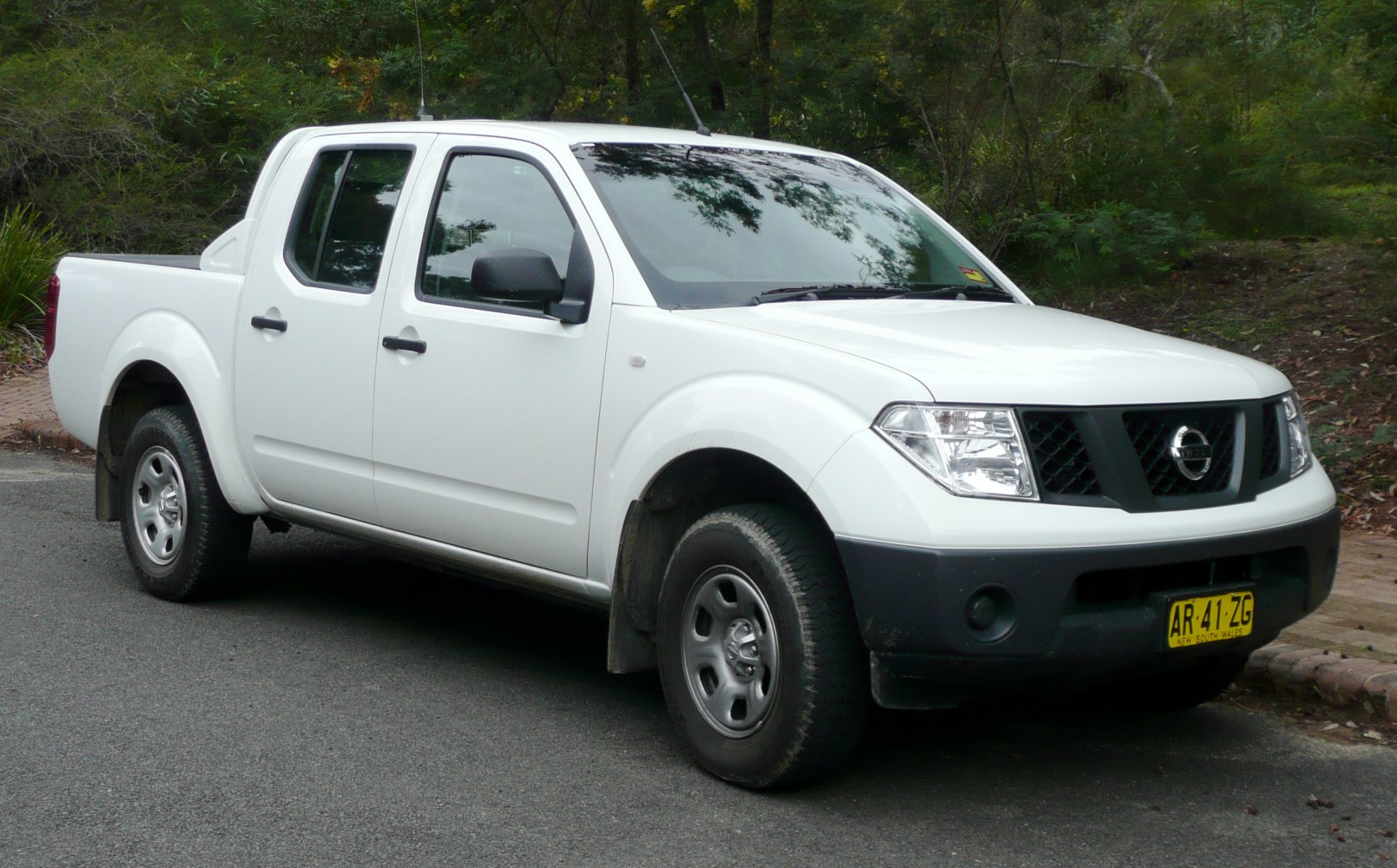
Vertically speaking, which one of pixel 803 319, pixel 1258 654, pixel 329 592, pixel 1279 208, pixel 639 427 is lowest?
pixel 329 592

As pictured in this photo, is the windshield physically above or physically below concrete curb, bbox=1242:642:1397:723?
above

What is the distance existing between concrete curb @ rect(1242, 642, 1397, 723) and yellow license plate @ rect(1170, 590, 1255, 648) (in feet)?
3.98

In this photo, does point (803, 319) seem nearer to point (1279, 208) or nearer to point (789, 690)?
point (789, 690)

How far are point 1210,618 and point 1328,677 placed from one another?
1.42 metres

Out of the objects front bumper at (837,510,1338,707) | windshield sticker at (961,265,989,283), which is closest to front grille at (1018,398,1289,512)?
front bumper at (837,510,1338,707)

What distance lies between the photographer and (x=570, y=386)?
479 centimetres

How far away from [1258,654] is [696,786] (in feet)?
7.45

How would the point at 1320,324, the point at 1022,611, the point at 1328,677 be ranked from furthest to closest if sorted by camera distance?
the point at 1320,324 < the point at 1328,677 < the point at 1022,611

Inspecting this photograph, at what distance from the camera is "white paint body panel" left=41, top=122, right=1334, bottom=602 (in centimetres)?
397

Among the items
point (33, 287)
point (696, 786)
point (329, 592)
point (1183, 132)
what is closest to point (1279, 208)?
point (1183, 132)

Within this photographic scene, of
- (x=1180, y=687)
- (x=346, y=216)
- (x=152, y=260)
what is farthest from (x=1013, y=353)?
(x=152, y=260)

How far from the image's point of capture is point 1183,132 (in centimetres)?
1141

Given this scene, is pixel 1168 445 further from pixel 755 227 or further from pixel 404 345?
pixel 404 345

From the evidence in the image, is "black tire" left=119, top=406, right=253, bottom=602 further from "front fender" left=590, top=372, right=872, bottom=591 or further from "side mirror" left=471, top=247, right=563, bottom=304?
"front fender" left=590, top=372, right=872, bottom=591
